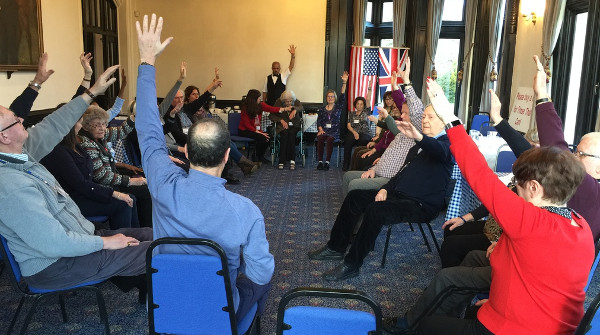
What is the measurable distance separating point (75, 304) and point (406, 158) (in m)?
2.65

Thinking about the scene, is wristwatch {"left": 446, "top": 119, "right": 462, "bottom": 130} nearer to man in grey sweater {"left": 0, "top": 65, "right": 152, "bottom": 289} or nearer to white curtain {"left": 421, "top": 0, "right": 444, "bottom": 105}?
man in grey sweater {"left": 0, "top": 65, "right": 152, "bottom": 289}

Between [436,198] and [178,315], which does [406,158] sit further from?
[178,315]

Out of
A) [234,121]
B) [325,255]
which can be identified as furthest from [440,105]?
[234,121]

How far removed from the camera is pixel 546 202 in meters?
1.73

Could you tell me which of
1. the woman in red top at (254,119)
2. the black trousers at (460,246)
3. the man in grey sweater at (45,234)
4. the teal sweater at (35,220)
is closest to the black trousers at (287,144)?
the woman in red top at (254,119)

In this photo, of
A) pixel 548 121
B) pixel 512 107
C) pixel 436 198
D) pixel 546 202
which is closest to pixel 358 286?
pixel 436 198

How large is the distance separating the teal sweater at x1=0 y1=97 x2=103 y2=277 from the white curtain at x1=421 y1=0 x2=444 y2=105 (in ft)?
29.2

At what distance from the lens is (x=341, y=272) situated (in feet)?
11.6

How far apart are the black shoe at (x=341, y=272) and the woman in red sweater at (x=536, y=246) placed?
1.76 m

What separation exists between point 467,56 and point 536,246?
9220mm

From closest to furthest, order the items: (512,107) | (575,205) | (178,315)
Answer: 1. (178,315)
2. (575,205)
3. (512,107)

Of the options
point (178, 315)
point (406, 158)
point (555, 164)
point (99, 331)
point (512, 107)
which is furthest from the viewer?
point (512, 107)

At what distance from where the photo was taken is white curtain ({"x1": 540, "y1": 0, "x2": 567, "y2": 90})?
6.99 m

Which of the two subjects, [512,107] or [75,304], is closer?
[75,304]
